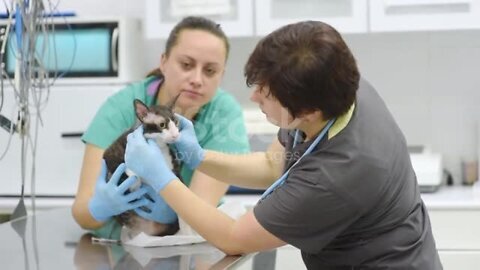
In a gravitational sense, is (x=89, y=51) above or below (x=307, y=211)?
above

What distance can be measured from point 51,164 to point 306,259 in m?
1.44

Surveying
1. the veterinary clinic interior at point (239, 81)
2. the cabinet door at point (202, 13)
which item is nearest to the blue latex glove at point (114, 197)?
the veterinary clinic interior at point (239, 81)

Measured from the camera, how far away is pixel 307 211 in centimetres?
131

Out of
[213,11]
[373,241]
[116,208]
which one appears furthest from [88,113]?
[373,241]

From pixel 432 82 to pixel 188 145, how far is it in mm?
1563

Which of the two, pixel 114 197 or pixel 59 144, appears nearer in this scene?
pixel 114 197

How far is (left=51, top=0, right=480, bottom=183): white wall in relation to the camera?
2848 millimetres

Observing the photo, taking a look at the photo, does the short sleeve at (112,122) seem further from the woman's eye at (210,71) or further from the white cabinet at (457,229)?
the white cabinet at (457,229)

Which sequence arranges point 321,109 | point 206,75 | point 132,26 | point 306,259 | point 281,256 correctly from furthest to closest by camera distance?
point 132,26, point 281,256, point 206,75, point 306,259, point 321,109

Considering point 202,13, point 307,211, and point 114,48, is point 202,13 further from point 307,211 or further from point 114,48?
point 307,211

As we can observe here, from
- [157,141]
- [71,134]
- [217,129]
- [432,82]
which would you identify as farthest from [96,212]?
[432,82]

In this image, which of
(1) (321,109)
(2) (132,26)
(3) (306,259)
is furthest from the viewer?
(2) (132,26)

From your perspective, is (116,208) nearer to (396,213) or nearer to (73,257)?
(73,257)

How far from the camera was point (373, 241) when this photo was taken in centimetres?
138
